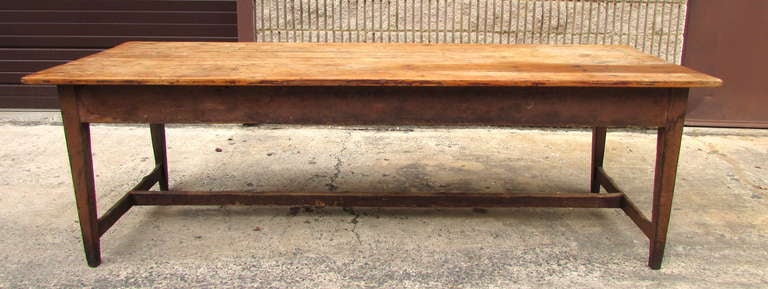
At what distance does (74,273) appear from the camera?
273cm

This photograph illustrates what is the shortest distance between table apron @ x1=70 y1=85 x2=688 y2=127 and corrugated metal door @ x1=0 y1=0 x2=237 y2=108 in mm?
2600

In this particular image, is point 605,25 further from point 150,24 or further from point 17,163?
point 17,163

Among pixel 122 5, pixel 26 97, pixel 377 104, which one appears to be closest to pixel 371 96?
pixel 377 104

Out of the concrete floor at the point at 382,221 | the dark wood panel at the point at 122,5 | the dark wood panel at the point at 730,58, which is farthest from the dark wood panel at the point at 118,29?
the dark wood panel at the point at 730,58

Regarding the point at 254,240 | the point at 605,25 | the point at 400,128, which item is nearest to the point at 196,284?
the point at 254,240

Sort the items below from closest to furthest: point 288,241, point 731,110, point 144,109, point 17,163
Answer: point 144,109 → point 288,241 → point 17,163 → point 731,110

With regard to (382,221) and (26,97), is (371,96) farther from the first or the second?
(26,97)

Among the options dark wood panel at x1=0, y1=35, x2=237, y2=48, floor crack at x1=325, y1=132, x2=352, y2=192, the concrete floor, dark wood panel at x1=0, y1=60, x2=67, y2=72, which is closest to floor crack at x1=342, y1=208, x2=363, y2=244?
the concrete floor

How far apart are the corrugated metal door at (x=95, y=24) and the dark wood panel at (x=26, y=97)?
21 cm

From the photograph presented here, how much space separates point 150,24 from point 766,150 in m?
4.11

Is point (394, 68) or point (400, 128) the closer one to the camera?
point (394, 68)

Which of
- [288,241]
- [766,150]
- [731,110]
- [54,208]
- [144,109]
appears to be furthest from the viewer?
[731,110]

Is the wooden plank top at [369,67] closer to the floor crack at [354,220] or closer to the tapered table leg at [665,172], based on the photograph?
the tapered table leg at [665,172]

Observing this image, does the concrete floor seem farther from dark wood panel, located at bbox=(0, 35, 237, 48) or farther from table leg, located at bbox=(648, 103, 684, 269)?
dark wood panel, located at bbox=(0, 35, 237, 48)
